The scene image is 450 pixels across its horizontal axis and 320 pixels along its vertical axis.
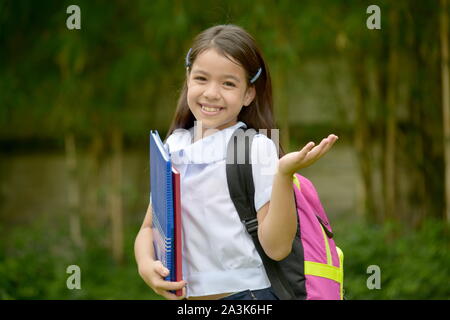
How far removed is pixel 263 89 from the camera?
1.54 metres

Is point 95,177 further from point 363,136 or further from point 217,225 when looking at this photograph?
point 217,225

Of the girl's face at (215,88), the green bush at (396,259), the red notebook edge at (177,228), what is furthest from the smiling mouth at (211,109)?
the green bush at (396,259)

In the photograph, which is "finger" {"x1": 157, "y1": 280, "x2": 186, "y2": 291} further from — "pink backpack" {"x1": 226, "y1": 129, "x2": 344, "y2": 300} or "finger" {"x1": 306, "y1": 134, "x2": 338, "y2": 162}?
"finger" {"x1": 306, "y1": 134, "x2": 338, "y2": 162}

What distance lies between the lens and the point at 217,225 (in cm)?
139

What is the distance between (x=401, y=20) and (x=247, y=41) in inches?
105

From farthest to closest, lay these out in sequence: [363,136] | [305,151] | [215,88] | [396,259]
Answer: [363,136] < [396,259] < [215,88] < [305,151]

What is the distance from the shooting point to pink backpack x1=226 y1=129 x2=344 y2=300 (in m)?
1.38

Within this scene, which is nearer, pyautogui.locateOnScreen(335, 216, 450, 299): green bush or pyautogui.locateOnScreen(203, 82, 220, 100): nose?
pyautogui.locateOnScreen(203, 82, 220, 100): nose

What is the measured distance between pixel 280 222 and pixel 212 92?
1.09ft

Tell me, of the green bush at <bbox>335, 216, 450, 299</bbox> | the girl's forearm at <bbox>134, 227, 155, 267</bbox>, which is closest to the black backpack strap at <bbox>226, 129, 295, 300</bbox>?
the girl's forearm at <bbox>134, 227, 155, 267</bbox>

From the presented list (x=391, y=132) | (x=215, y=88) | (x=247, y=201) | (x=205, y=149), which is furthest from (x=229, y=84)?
(x=391, y=132)

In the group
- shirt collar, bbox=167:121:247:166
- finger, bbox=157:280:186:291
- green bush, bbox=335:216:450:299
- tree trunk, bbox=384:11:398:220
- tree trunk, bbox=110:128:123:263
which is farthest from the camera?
tree trunk, bbox=110:128:123:263

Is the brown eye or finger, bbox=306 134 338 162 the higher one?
the brown eye
